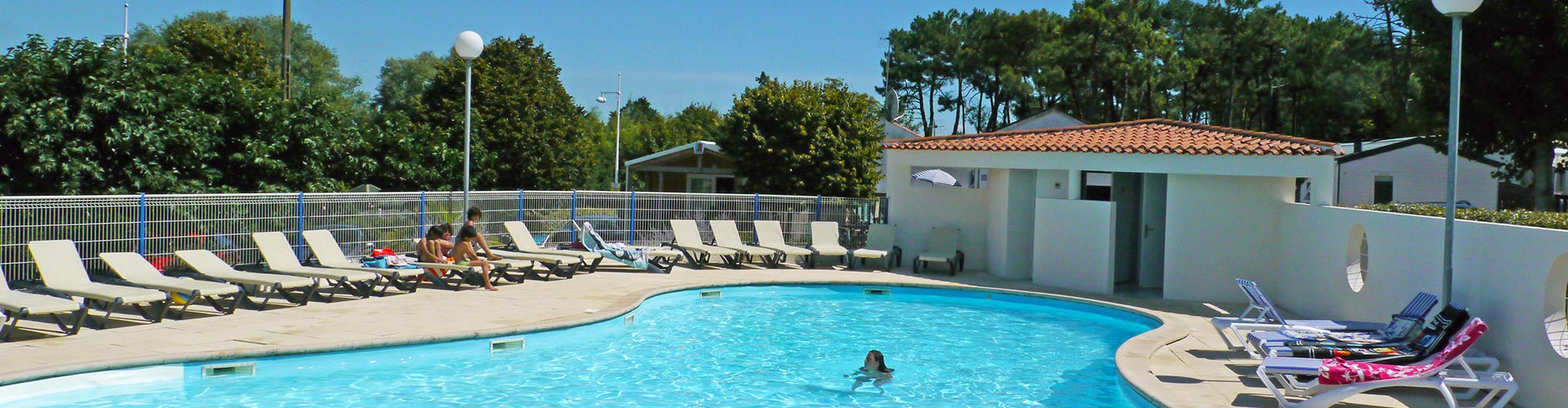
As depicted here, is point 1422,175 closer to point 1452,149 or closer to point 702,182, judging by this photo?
point 702,182

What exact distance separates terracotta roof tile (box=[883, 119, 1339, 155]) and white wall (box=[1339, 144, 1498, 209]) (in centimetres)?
1564

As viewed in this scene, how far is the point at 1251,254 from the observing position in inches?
560

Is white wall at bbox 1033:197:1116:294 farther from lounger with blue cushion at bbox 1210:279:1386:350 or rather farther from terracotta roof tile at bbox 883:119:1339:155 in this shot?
lounger with blue cushion at bbox 1210:279:1386:350

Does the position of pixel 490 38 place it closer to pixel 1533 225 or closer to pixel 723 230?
pixel 723 230

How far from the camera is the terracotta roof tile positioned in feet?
46.6

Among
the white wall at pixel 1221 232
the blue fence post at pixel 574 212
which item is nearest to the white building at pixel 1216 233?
the white wall at pixel 1221 232

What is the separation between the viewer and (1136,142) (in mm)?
15367

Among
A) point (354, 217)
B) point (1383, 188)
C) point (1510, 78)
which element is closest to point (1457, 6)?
point (1510, 78)

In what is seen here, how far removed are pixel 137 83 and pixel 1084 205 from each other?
13586mm

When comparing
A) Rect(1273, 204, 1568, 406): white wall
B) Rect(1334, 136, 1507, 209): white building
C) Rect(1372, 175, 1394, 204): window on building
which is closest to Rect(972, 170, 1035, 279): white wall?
Rect(1273, 204, 1568, 406): white wall

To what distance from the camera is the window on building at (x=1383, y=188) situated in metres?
30.5

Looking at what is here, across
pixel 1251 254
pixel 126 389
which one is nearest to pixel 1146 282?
pixel 1251 254

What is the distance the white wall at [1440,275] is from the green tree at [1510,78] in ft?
19.8

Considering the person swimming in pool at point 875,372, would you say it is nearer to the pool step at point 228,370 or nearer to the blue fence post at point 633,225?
the pool step at point 228,370
